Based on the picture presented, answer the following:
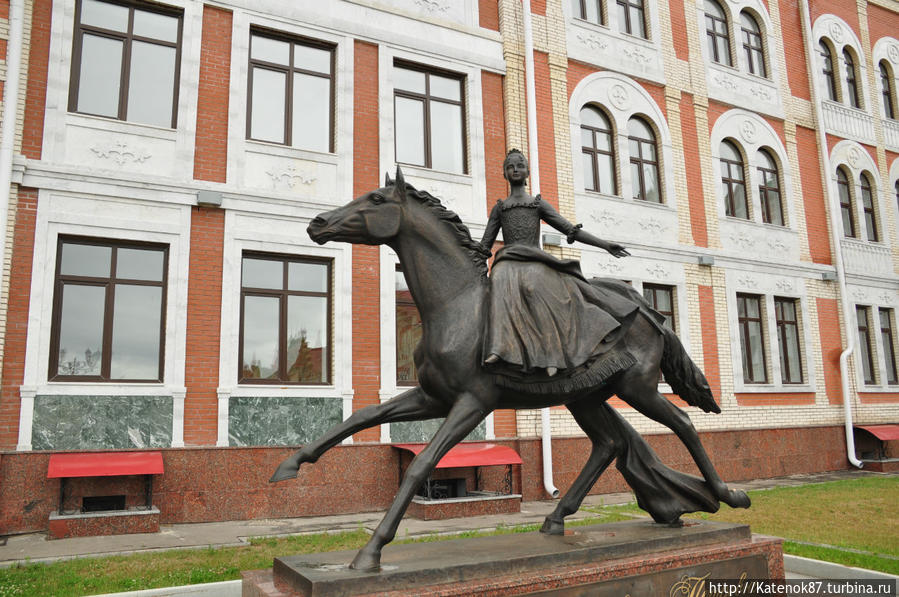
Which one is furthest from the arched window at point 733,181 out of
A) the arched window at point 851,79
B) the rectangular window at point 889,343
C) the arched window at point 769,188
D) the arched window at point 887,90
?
the arched window at point 887,90

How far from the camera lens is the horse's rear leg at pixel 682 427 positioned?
5047mm

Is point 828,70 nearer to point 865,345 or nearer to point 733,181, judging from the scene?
point 733,181

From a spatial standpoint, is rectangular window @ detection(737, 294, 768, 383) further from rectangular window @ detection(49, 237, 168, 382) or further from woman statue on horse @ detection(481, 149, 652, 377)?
rectangular window @ detection(49, 237, 168, 382)

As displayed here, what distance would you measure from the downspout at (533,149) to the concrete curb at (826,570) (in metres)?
6.00

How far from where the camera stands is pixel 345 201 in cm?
1188

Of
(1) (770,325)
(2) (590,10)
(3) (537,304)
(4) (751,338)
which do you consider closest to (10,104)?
(3) (537,304)

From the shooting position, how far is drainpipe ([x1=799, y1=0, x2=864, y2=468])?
1666 centimetres

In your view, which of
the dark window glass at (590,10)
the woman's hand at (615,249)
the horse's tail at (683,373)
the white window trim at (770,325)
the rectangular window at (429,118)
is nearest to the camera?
the woman's hand at (615,249)

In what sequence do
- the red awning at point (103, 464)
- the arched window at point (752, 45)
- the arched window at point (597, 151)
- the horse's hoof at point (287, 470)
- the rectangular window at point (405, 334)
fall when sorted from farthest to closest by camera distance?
the arched window at point (752, 45), the arched window at point (597, 151), the rectangular window at point (405, 334), the red awning at point (103, 464), the horse's hoof at point (287, 470)

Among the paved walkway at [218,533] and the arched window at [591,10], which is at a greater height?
the arched window at [591,10]

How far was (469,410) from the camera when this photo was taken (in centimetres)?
439

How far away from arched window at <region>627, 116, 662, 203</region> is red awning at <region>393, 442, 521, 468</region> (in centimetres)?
709

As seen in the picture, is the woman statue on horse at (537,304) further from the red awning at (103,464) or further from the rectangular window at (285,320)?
the rectangular window at (285,320)

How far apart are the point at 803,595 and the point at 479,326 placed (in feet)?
11.7
